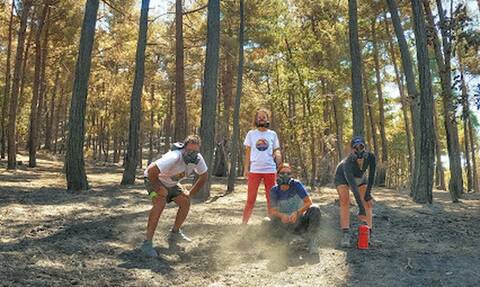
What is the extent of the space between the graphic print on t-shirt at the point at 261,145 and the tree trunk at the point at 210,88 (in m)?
3.65

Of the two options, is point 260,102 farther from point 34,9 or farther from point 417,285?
point 417,285

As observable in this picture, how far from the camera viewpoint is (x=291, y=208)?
6.72 meters

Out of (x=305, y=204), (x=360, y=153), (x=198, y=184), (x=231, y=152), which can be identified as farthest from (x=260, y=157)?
(x=231, y=152)

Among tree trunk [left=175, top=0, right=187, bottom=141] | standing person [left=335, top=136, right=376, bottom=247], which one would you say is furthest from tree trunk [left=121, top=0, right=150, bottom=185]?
standing person [left=335, top=136, right=376, bottom=247]

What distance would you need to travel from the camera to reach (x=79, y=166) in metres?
11.3

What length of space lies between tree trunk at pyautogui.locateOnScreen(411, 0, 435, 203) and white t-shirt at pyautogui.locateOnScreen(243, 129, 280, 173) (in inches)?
221

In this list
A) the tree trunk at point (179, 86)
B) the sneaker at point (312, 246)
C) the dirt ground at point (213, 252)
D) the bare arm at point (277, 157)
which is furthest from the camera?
the tree trunk at point (179, 86)

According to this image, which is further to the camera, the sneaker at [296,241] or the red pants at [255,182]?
the red pants at [255,182]

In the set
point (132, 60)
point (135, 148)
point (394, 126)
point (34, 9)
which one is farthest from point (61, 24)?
point (394, 126)

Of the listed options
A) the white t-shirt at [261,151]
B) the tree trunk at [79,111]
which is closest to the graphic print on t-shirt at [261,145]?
the white t-shirt at [261,151]

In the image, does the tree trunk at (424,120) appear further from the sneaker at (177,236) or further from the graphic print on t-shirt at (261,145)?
the sneaker at (177,236)

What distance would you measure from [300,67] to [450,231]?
373 inches

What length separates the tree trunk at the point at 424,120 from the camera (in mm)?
11352

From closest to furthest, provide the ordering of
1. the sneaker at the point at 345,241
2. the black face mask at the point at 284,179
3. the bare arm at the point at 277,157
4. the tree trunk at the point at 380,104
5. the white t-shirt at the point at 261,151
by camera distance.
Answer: the black face mask at the point at 284,179, the sneaker at the point at 345,241, the white t-shirt at the point at 261,151, the bare arm at the point at 277,157, the tree trunk at the point at 380,104
